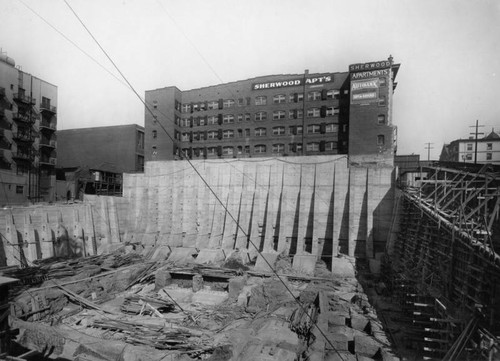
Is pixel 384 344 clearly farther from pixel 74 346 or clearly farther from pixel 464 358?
pixel 74 346

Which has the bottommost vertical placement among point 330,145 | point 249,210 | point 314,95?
point 249,210

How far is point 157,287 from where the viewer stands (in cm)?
2148

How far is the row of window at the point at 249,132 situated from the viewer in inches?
1678

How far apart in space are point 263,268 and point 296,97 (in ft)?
95.9

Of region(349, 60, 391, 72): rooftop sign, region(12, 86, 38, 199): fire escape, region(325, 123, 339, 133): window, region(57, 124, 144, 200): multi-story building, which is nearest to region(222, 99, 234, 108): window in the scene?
region(325, 123, 339, 133): window

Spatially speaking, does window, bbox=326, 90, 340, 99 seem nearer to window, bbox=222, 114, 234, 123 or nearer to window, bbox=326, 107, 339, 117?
window, bbox=326, 107, 339, 117

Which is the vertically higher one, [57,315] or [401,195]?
[401,195]

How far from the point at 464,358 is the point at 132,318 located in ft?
51.9

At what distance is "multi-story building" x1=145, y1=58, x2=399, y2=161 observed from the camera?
1486 inches

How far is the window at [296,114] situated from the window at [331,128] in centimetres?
430

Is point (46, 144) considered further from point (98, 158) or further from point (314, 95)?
point (314, 95)

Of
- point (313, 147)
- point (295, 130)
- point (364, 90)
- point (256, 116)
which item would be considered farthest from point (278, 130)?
point (364, 90)

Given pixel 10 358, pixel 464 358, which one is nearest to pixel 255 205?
pixel 464 358

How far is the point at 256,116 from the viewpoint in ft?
152
